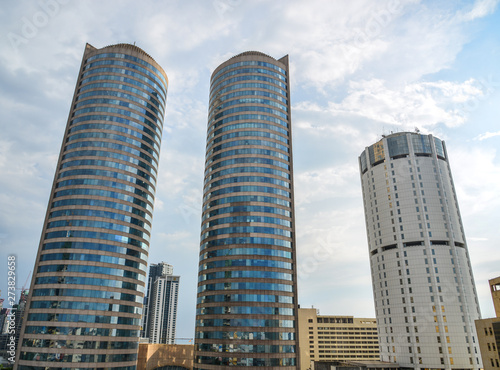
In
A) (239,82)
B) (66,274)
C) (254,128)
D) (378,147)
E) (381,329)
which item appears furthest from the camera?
(378,147)

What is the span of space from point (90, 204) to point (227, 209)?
43.7 m

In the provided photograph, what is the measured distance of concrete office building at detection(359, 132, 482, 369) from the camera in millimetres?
119375

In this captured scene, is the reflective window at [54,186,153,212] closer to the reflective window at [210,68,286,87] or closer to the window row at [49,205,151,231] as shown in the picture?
the window row at [49,205,151,231]

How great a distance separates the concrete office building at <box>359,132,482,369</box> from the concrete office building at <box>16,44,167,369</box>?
322 ft

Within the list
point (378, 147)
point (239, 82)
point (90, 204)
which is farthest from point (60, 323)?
point (378, 147)

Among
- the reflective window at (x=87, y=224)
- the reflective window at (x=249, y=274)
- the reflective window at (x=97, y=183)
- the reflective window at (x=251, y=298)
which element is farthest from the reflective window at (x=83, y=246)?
the reflective window at (x=251, y=298)

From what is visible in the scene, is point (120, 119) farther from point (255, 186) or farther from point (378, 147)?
point (378, 147)

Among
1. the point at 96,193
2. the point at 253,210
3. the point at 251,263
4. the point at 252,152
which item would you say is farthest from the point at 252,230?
the point at 96,193

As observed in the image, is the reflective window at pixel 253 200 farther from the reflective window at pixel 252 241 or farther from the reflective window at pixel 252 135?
the reflective window at pixel 252 135

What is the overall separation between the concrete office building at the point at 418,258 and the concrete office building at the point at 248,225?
5427cm

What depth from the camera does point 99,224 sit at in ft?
334

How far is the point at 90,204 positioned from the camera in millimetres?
103000

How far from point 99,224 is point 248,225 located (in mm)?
46978

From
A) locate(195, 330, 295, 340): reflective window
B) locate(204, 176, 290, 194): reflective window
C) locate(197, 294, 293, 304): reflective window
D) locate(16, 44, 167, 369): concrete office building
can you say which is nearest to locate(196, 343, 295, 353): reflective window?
locate(195, 330, 295, 340): reflective window
